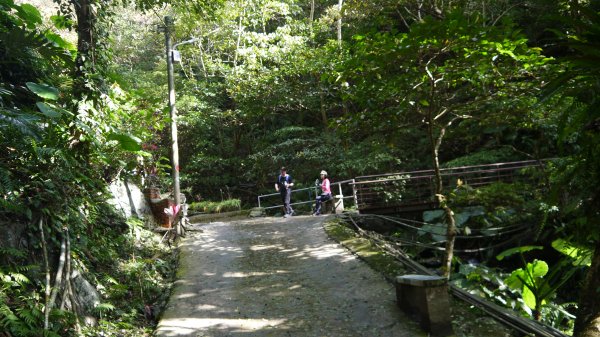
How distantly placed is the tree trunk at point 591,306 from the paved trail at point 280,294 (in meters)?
2.18

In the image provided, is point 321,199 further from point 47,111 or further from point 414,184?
point 47,111

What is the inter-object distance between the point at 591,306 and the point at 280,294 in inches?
162

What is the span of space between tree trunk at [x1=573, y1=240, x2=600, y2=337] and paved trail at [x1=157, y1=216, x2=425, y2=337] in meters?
2.18

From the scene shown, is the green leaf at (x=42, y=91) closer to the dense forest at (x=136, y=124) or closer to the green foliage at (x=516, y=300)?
the dense forest at (x=136, y=124)

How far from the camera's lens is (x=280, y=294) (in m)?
5.86

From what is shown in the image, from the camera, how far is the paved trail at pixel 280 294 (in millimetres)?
4703

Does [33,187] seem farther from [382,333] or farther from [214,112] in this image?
[214,112]

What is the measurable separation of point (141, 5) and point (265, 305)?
509cm

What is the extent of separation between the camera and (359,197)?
558 inches

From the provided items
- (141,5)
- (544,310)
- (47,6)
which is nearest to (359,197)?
(544,310)

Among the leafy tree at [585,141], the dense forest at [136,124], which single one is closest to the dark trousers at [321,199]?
the dense forest at [136,124]

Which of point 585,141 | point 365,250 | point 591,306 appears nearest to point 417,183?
point 365,250

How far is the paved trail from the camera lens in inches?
185

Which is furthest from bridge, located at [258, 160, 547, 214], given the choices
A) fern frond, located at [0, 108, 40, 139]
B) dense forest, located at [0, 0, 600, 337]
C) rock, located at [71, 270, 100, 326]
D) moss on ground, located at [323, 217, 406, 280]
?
fern frond, located at [0, 108, 40, 139]
